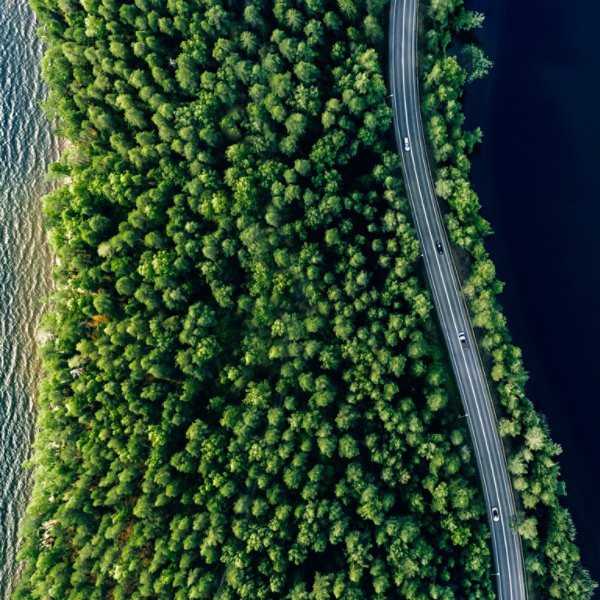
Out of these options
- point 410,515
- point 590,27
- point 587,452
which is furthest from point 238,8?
point 587,452

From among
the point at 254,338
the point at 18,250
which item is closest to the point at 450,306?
the point at 254,338

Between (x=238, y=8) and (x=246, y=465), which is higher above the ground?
(x=238, y=8)

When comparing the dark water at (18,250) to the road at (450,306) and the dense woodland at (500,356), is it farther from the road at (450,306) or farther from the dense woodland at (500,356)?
the dense woodland at (500,356)

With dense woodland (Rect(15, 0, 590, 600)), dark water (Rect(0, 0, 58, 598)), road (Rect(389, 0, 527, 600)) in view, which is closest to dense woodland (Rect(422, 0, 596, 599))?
dense woodland (Rect(15, 0, 590, 600))

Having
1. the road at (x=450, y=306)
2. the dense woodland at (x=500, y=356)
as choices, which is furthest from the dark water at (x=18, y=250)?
the dense woodland at (x=500, y=356)

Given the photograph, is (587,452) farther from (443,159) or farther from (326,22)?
(326,22)

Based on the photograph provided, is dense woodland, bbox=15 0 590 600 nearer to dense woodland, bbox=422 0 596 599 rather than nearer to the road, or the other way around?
dense woodland, bbox=422 0 596 599
